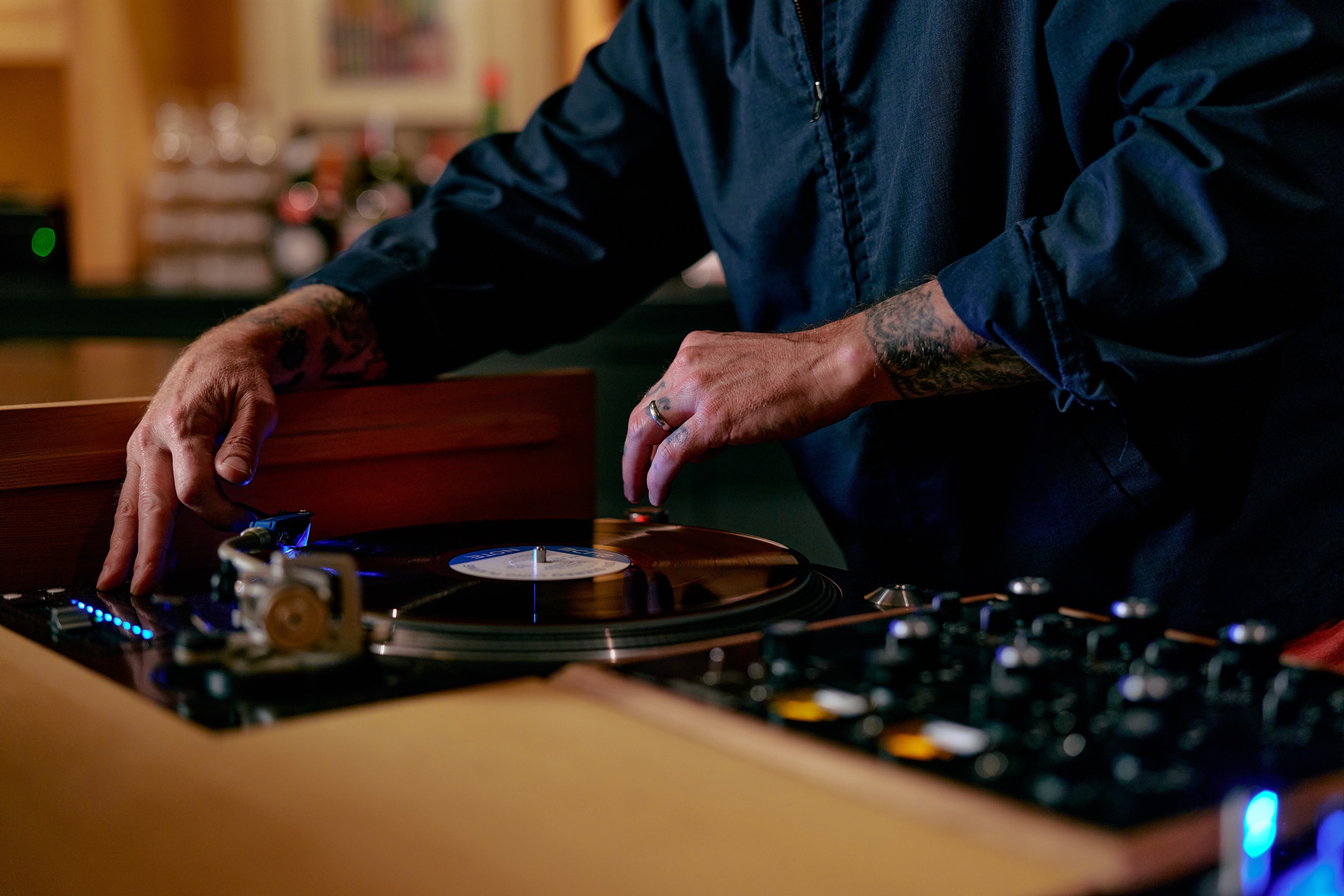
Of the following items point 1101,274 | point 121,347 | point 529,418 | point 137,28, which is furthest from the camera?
point 137,28

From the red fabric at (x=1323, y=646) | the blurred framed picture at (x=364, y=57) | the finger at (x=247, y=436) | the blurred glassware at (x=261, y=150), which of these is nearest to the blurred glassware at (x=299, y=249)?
the blurred glassware at (x=261, y=150)

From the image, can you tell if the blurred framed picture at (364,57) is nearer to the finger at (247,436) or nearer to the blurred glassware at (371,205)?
the blurred glassware at (371,205)

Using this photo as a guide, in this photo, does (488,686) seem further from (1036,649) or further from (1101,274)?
(1101,274)

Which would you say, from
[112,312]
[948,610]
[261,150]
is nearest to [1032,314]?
[948,610]

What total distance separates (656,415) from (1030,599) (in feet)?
1.23

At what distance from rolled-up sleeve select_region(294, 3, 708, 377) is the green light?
8.91ft

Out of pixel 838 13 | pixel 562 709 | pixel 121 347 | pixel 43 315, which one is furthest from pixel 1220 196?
pixel 43 315

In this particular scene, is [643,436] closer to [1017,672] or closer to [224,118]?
[1017,672]

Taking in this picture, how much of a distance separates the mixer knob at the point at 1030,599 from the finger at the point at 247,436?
57 centimetres

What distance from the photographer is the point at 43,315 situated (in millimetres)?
3188

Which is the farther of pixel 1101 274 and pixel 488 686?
pixel 1101 274

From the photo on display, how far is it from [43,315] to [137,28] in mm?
1059

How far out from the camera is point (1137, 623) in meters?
0.65

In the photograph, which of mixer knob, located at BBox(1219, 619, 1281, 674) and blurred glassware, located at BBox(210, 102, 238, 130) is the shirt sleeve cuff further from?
blurred glassware, located at BBox(210, 102, 238, 130)
